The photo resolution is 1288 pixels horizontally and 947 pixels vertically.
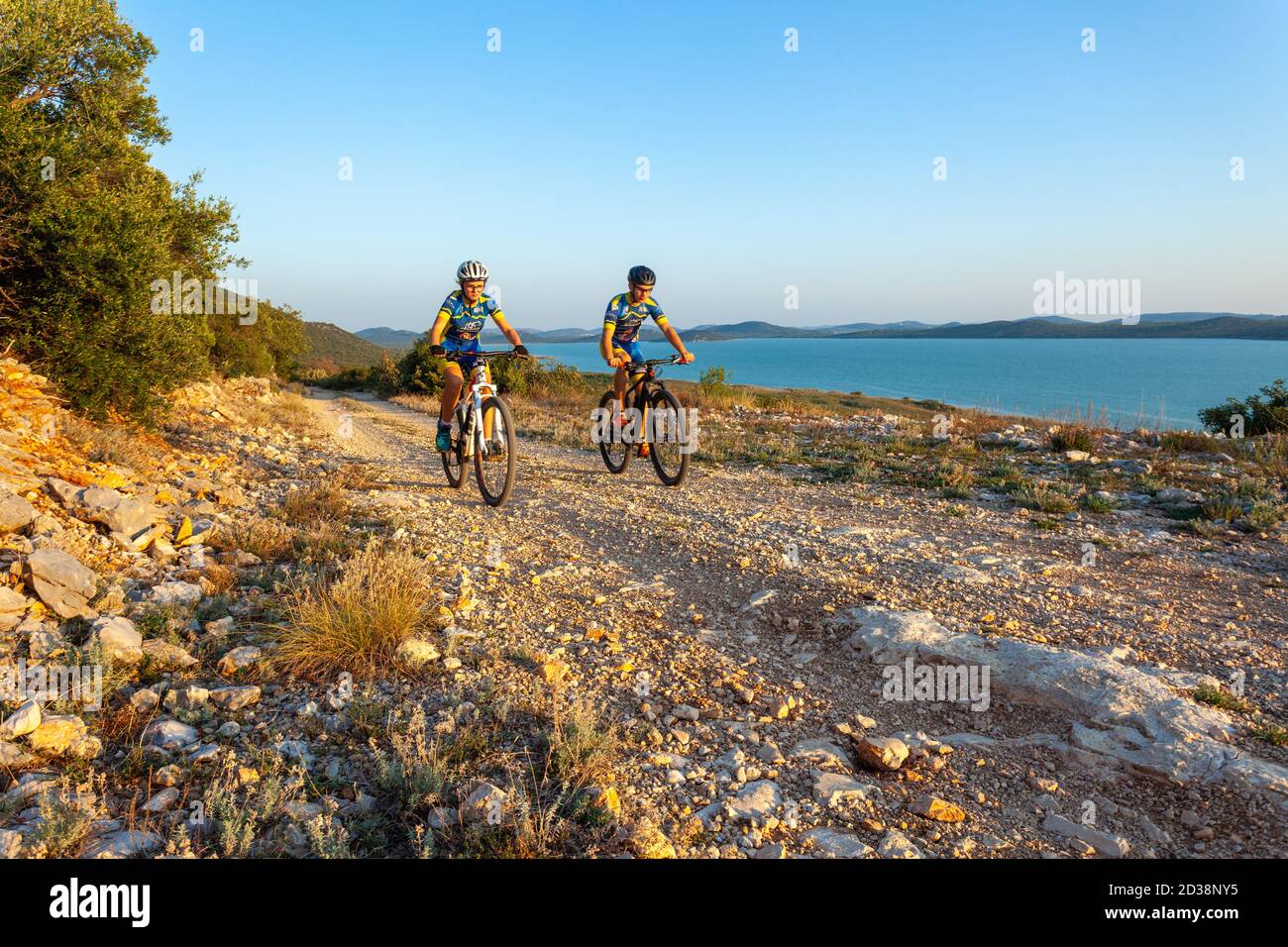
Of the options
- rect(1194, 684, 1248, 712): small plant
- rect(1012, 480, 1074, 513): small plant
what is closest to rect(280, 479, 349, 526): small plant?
rect(1194, 684, 1248, 712): small plant

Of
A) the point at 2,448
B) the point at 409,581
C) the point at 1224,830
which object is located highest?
the point at 2,448

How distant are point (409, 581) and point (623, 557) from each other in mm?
2251

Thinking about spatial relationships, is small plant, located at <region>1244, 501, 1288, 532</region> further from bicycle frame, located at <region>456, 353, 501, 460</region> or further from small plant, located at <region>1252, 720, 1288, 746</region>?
bicycle frame, located at <region>456, 353, 501, 460</region>

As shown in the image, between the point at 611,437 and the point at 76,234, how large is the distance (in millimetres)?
7409

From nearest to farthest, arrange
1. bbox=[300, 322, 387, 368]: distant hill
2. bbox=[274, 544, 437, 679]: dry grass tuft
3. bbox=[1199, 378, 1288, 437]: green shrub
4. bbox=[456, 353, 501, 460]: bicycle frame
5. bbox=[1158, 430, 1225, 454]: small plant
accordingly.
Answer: bbox=[274, 544, 437, 679]: dry grass tuft, bbox=[456, 353, 501, 460]: bicycle frame, bbox=[1158, 430, 1225, 454]: small plant, bbox=[1199, 378, 1288, 437]: green shrub, bbox=[300, 322, 387, 368]: distant hill

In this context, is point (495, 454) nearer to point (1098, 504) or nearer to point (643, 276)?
point (643, 276)

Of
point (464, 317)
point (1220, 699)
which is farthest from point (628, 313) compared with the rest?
point (1220, 699)

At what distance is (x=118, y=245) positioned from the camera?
28.5 ft

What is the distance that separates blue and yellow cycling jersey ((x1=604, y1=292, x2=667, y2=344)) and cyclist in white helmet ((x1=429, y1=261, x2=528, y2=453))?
146 cm

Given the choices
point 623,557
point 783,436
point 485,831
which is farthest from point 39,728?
point 783,436

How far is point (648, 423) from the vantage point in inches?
391

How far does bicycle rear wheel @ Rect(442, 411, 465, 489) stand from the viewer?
895 centimetres

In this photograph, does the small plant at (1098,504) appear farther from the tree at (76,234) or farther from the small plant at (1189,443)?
the tree at (76,234)
